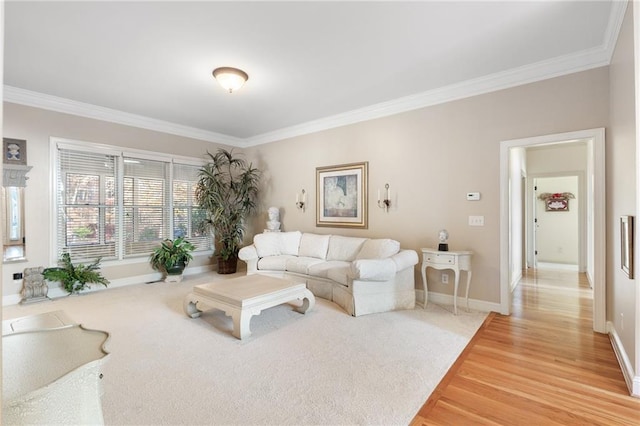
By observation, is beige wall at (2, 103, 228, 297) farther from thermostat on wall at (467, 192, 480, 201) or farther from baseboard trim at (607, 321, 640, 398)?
baseboard trim at (607, 321, 640, 398)

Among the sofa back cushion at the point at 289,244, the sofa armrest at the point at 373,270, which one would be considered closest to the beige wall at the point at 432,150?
the sofa back cushion at the point at 289,244

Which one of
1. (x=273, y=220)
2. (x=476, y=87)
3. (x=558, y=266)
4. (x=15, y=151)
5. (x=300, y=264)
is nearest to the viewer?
(x=476, y=87)

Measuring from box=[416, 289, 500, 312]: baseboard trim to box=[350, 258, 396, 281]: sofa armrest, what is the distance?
86 centimetres

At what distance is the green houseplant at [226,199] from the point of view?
589 cm

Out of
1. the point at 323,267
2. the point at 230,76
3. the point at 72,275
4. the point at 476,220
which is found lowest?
the point at 72,275

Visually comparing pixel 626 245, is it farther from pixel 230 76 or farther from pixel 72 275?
pixel 72 275

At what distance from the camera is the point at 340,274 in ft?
13.3

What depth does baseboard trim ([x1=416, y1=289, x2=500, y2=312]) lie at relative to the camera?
384 cm

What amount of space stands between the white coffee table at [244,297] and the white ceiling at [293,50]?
2.40m

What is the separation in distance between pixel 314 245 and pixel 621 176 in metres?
3.68

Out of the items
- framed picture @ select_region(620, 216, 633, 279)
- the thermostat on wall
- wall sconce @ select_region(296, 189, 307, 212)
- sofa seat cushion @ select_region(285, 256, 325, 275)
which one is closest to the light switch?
the thermostat on wall

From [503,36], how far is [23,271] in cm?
621

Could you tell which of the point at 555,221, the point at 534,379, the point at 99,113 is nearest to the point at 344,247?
the point at 534,379

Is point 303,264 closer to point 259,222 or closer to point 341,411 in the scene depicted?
point 259,222
